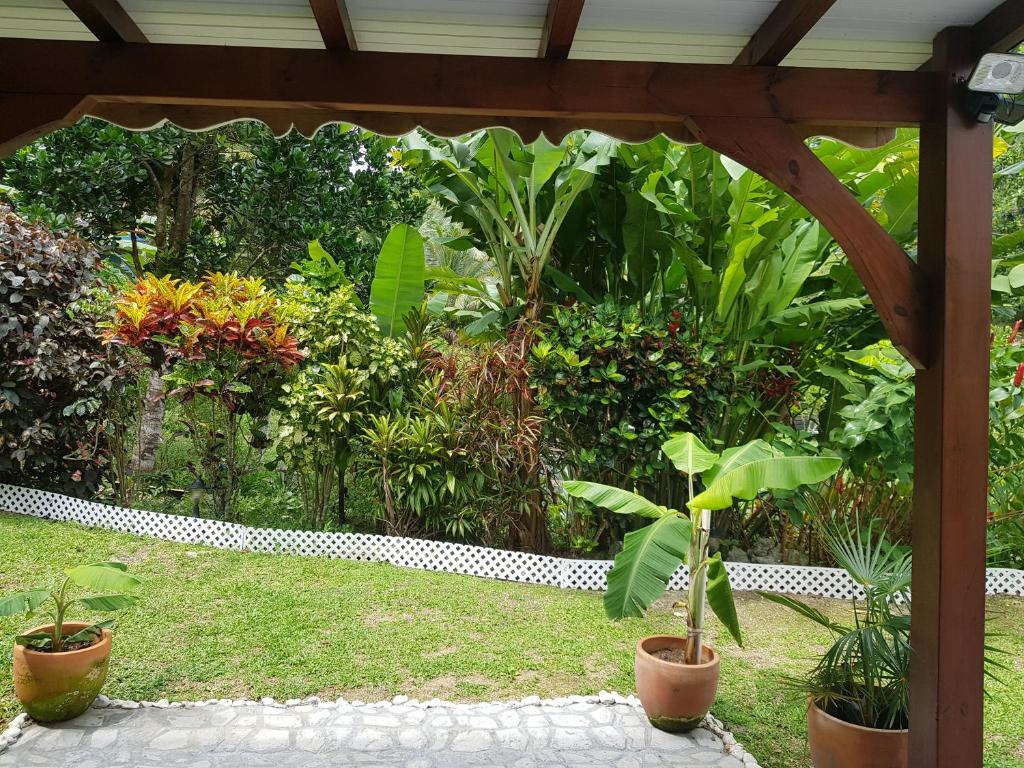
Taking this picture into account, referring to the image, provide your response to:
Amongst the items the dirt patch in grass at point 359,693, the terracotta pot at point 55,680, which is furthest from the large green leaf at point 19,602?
the dirt patch in grass at point 359,693

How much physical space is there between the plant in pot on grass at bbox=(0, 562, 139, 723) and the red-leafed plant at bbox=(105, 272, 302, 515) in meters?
2.99

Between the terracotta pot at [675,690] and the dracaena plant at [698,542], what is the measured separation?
98 mm

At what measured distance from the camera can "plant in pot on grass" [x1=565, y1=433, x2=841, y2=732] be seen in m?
3.38

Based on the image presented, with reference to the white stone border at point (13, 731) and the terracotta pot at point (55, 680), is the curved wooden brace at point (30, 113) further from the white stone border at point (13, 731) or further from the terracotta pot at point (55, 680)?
the white stone border at point (13, 731)

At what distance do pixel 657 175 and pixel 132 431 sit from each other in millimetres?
5222

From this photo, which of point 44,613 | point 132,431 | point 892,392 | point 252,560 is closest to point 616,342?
point 892,392

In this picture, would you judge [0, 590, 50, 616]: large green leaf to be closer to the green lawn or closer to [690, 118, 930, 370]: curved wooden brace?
the green lawn

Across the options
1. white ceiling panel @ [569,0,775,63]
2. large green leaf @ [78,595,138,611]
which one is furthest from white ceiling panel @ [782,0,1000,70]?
large green leaf @ [78,595,138,611]

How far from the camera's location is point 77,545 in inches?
235

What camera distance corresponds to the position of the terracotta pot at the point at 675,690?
3.63 metres

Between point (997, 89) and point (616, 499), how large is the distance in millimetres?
2368

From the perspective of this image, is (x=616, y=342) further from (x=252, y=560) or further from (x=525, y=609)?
(x=252, y=560)

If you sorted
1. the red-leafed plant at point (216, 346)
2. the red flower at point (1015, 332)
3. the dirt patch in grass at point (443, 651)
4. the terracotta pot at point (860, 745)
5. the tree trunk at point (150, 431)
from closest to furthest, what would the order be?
the terracotta pot at point (860, 745), the dirt patch in grass at point (443, 651), the red flower at point (1015, 332), the red-leafed plant at point (216, 346), the tree trunk at point (150, 431)

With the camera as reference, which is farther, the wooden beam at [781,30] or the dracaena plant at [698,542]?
the dracaena plant at [698,542]
